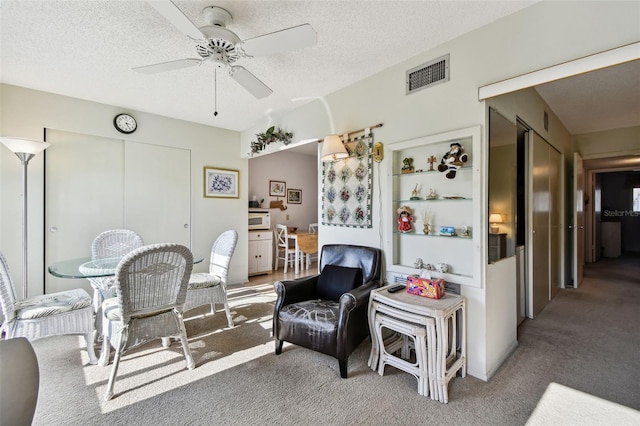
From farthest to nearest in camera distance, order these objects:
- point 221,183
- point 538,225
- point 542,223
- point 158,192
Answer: point 221,183, point 158,192, point 542,223, point 538,225

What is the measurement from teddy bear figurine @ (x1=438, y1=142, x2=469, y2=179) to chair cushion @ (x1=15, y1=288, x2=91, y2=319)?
3.11m

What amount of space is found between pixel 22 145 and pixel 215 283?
7.32 feet

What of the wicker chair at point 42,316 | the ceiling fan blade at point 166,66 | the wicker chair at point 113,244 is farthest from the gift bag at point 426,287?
the wicker chair at point 113,244

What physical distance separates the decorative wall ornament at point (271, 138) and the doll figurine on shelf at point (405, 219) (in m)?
1.86

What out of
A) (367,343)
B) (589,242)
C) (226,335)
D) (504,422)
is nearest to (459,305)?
(504,422)

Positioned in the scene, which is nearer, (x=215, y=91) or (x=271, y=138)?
(x=215, y=91)

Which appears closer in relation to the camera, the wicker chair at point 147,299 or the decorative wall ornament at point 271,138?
the wicker chair at point 147,299

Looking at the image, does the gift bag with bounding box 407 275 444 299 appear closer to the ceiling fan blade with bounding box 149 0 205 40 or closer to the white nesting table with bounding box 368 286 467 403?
the white nesting table with bounding box 368 286 467 403

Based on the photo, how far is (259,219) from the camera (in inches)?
216

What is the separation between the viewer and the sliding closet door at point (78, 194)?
3.32m

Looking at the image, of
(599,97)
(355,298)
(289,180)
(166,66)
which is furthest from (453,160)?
(289,180)

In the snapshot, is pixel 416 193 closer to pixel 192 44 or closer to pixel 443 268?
pixel 443 268

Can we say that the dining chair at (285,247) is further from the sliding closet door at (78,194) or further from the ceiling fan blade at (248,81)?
the ceiling fan blade at (248,81)

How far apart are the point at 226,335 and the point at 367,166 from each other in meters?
2.16
